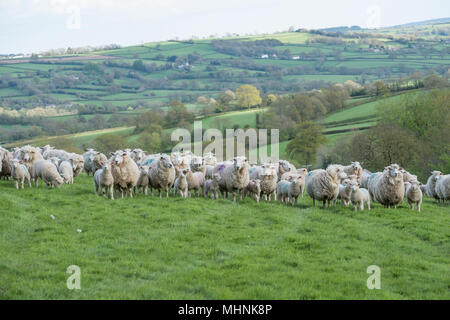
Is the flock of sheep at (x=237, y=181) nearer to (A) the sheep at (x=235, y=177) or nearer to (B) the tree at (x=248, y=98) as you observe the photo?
(A) the sheep at (x=235, y=177)

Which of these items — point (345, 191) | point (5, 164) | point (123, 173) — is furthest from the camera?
point (5, 164)

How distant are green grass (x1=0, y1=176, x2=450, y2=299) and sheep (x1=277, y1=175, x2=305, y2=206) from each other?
738 mm

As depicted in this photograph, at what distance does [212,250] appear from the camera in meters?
10.5

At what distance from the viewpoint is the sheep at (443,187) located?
783 inches

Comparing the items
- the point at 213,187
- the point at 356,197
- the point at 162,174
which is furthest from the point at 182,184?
the point at 356,197

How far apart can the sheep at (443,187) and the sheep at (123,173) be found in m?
12.1

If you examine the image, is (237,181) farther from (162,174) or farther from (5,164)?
(5,164)

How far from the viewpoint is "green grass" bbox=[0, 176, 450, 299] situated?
8094 millimetres

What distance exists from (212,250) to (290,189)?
7.24 m

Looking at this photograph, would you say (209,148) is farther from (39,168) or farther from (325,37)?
(325,37)

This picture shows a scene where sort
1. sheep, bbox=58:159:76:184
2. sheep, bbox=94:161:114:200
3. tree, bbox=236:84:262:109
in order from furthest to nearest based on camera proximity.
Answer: tree, bbox=236:84:262:109 → sheep, bbox=58:159:76:184 → sheep, bbox=94:161:114:200

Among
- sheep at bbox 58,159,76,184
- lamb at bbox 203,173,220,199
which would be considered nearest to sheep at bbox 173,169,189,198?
lamb at bbox 203,173,220,199

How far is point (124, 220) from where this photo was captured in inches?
523

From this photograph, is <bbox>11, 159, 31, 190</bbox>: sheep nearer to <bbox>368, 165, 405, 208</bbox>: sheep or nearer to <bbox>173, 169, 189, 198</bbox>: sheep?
<bbox>173, 169, 189, 198</bbox>: sheep
